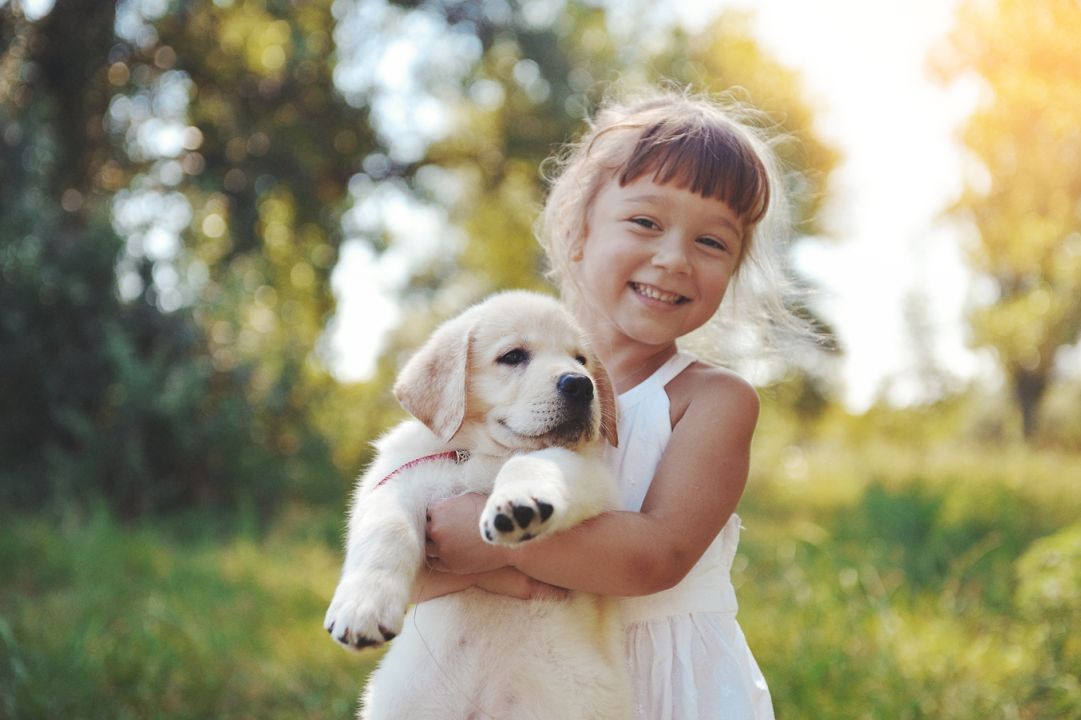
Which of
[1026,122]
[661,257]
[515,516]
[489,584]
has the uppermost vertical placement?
[1026,122]

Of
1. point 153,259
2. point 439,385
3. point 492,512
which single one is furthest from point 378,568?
point 153,259

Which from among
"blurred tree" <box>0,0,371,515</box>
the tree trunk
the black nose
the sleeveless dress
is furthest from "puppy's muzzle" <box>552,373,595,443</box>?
the tree trunk

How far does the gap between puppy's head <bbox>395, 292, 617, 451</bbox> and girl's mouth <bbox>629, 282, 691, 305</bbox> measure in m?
0.21

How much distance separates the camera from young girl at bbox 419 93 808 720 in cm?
196

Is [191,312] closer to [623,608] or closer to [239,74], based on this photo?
[239,74]

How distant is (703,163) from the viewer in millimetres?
2273

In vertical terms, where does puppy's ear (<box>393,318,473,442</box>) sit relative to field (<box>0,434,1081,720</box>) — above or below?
above

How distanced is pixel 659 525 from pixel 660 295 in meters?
0.61

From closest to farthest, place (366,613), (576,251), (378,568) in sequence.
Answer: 1. (366,613)
2. (378,568)
3. (576,251)

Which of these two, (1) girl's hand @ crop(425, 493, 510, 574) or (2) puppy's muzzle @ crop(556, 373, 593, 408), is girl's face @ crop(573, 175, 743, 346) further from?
(1) girl's hand @ crop(425, 493, 510, 574)

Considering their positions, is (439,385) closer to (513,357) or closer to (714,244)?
(513,357)

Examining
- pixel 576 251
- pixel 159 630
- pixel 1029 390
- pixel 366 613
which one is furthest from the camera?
pixel 1029 390

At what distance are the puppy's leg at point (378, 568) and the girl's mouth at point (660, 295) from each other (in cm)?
77

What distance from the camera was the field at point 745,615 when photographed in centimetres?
367
